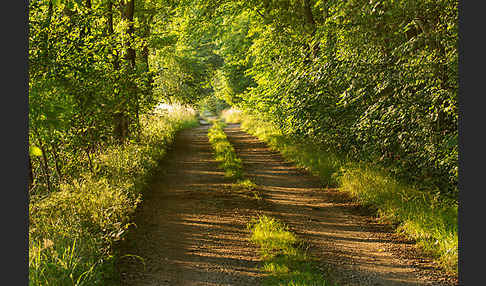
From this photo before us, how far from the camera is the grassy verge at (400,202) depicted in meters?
5.89

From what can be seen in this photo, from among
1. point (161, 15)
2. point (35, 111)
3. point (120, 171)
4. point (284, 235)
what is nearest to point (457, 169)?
point (284, 235)

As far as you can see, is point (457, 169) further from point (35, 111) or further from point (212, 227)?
point (35, 111)

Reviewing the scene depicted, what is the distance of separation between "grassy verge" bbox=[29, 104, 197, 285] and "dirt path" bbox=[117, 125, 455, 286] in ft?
1.37

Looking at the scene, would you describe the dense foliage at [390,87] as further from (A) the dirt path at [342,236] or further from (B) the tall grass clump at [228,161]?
(B) the tall grass clump at [228,161]

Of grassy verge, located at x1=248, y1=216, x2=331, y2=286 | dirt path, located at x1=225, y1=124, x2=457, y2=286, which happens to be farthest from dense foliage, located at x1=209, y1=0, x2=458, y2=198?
grassy verge, located at x1=248, y1=216, x2=331, y2=286

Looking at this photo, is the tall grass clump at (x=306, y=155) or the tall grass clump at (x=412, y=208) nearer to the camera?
the tall grass clump at (x=412, y=208)

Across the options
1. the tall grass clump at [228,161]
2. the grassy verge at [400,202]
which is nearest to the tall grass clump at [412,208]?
the grassy verge at [400,202]

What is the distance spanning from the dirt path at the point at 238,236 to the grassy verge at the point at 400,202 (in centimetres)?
30

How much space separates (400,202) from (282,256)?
11.0ft

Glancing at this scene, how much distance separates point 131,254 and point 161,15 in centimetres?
1341

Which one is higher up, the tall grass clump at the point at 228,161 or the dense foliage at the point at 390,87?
the dense foliage at the point at 390,87

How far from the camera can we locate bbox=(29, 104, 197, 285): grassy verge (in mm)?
4422

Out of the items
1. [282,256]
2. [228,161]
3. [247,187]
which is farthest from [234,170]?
[282,256]

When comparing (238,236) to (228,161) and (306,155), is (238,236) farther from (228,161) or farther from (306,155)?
(306,155)
